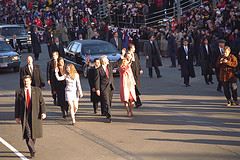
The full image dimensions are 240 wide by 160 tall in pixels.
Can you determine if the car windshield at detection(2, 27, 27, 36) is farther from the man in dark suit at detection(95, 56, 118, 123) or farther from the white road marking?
the white road marking

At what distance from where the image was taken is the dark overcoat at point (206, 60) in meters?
17.1

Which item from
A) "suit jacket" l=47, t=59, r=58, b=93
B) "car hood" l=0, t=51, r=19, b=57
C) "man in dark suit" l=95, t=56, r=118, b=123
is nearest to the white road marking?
"man in dark suit" l=95, t=56, r=118, b=123

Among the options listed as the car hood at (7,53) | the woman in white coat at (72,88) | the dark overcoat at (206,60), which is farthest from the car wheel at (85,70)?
the woman in white coat at (72,88)

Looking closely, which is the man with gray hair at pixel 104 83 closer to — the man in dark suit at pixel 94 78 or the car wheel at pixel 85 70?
the man in dark suit at pixel 94 78

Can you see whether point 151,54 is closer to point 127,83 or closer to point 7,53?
point 127,83

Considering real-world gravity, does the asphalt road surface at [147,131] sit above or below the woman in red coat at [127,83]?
below

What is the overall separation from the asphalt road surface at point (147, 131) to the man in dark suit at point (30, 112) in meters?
0.46

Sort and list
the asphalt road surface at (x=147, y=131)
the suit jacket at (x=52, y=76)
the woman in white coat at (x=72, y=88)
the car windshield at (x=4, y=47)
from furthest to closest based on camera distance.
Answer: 1. the car windshield at (x=4, y=47)
2. the suit jacket at (x=52, y=76)
3. the woman in white coat at (x=72, y=88)
4. the asphalt road surface at (x=147, y=131)

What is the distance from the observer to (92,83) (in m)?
12.7

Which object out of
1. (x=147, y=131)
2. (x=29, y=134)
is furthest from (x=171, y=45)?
(x=29, y=134)

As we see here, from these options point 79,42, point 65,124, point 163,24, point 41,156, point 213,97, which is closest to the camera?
point 41,156

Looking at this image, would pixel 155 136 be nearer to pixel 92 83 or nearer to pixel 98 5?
pixel 92 83

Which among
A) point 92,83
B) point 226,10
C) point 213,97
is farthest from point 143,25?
point 92,83

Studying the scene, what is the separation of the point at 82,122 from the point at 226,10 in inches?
513
